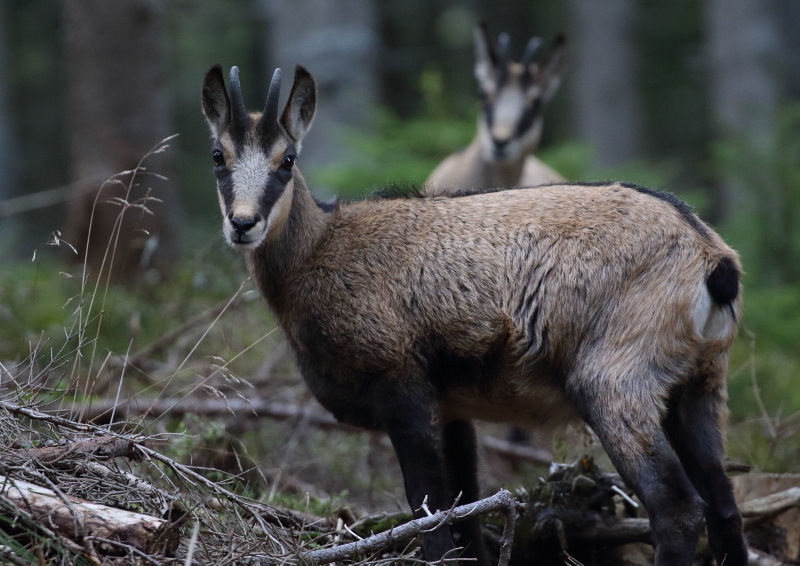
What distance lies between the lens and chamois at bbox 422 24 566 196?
9.63 meters

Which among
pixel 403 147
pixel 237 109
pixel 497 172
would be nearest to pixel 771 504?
pixel 237 109

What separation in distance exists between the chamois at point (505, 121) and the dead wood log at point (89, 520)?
6.55 metres

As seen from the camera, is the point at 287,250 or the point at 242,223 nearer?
the point at 242,223

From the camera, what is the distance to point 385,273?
15.6 ft

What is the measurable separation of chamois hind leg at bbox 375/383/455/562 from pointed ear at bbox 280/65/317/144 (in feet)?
5.38

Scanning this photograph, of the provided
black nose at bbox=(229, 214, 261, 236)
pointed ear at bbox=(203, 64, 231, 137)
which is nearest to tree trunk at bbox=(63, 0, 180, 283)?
pointed ear at bbox=(203, 64, 231, 137)

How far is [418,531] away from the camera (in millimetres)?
3889

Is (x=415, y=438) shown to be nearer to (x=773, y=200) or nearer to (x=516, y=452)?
(x=516, y=452)

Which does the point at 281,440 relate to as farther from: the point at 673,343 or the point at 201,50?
the point at 201,50

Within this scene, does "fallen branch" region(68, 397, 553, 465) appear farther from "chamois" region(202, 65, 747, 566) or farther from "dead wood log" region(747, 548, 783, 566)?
"dead wood log" region(747, 548, 783, 566)

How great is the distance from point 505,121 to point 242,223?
19.3ft

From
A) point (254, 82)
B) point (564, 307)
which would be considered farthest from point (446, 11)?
point (564, 307)

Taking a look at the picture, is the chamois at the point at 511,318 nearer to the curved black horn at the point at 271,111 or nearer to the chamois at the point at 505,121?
the curved black horn at the point at 271,111

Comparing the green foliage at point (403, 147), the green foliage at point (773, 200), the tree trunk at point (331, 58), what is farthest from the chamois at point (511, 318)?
the tree trunk at point (331, 58)
